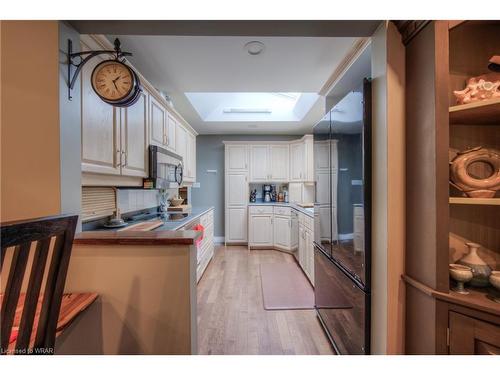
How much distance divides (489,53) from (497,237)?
936 millimetres

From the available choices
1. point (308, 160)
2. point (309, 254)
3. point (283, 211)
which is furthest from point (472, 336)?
point (308, 160)

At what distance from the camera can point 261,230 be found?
4.49 meters

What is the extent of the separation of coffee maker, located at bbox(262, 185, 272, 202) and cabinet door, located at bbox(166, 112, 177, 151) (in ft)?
8.15

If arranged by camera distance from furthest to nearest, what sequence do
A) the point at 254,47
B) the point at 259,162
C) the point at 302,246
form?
the point at 259,162
the point at 302,246
the point at 254,47

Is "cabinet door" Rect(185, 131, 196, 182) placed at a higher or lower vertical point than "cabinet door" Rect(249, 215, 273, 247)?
higher

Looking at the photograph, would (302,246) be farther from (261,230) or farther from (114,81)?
(114,81)

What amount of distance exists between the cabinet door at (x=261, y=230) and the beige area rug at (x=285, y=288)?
0.93 m

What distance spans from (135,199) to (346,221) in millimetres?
2342

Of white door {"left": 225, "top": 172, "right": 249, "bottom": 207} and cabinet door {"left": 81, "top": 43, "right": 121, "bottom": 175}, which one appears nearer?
cabinet door {"left": 81, "top": 43, "right": 121, "bottom": 175}

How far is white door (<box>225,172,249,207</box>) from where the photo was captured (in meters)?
4.66

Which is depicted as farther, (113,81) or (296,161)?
(296,161)

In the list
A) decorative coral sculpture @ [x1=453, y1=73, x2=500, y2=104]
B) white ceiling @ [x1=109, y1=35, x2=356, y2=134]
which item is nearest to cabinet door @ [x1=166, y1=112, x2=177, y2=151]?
white ceiling @ [x1=109, y1=35, x2=356, y2=134]

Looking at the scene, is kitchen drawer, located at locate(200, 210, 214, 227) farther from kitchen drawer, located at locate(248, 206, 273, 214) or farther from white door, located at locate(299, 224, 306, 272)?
white door, located at locate(299, 224, 306, 272)
